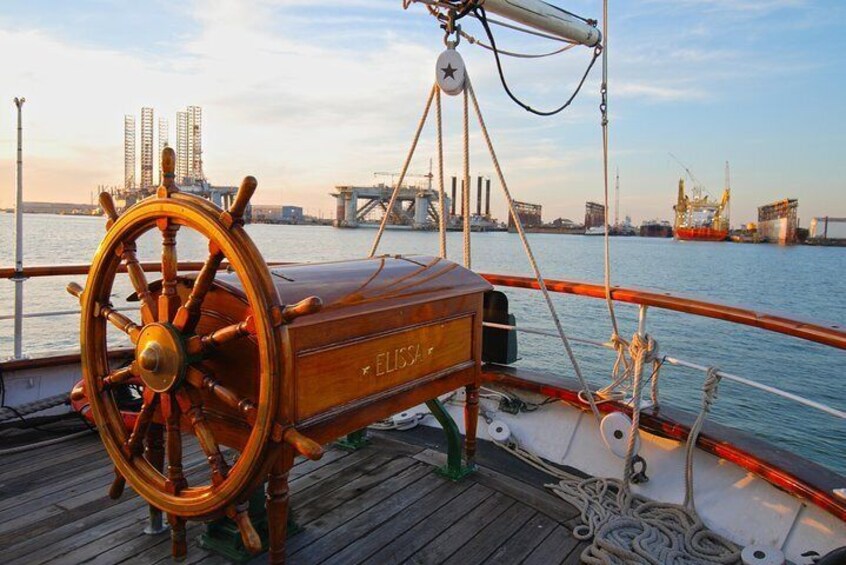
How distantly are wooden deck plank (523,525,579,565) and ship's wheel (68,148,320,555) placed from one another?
38.6 inches

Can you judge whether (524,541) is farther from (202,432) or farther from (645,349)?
(202,432)

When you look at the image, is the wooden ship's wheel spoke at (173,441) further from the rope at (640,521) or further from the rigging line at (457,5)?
the rigging line at (457,5)

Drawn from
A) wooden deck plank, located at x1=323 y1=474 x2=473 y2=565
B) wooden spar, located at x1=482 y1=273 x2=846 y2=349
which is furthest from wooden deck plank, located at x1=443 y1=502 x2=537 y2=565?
wooden spar, located at x1=482 y1=273 x2=846 y2=349

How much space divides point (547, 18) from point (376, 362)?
1799mm

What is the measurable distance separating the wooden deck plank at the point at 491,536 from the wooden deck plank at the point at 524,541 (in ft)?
0.05

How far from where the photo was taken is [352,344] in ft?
5.49

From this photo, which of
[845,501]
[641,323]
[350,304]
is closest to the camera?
[350,304]

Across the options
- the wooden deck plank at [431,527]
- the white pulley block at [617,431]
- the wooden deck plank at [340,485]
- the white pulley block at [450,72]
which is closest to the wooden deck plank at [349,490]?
the wooden deck plank at [340,485]

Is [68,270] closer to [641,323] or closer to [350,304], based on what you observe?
[350,304]

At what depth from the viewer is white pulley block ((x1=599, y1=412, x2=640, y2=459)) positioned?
2502mm

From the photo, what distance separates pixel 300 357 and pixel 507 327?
1.71m

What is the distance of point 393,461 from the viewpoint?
2654 millimetres

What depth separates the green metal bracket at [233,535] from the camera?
1.87m

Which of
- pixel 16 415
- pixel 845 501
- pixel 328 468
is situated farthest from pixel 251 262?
pixel 16 415
